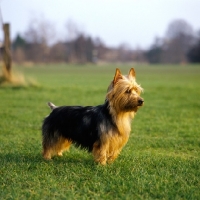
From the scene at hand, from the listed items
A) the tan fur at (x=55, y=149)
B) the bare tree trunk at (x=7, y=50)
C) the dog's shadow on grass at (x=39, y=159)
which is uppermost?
the bare tree trunk at (x=7, y=50)

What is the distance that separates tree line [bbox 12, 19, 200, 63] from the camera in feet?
330

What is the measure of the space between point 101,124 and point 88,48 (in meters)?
106

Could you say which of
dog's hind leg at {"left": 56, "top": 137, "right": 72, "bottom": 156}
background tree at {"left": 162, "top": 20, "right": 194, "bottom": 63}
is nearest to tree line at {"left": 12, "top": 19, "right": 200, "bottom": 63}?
background tree at {"left": 162, "top": 20, "right": 194, "bottom": 63}

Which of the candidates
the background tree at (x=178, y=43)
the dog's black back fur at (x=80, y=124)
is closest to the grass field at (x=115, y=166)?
the dog's black back fur at (x=80, y=124)

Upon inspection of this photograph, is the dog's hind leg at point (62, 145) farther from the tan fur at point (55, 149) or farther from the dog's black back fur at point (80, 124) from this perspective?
the dog's black back fur at point (80, 124)

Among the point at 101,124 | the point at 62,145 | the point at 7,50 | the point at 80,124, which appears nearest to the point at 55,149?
the point at 62,145

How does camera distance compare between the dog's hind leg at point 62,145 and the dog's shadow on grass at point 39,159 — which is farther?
the dog's hind leg at point 62,145

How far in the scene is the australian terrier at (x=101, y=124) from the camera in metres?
5.94

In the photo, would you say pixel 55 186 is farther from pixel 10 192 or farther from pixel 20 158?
pixel 20 158

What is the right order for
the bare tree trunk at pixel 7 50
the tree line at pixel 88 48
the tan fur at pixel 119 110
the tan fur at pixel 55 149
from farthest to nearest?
the tree line at pixel 88 48 < the bare tree trunk at pixel 7 50 < the tan fur at pixel 55 149 < the tan fur at pixel 119 110

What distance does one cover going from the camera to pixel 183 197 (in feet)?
15.2

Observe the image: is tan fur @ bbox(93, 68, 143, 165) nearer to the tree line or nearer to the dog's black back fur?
the dog's black back fur

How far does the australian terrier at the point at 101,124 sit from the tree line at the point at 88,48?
9090cm

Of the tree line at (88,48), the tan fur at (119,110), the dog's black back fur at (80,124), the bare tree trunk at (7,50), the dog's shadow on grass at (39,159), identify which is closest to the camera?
the tan fur at (119,110)
